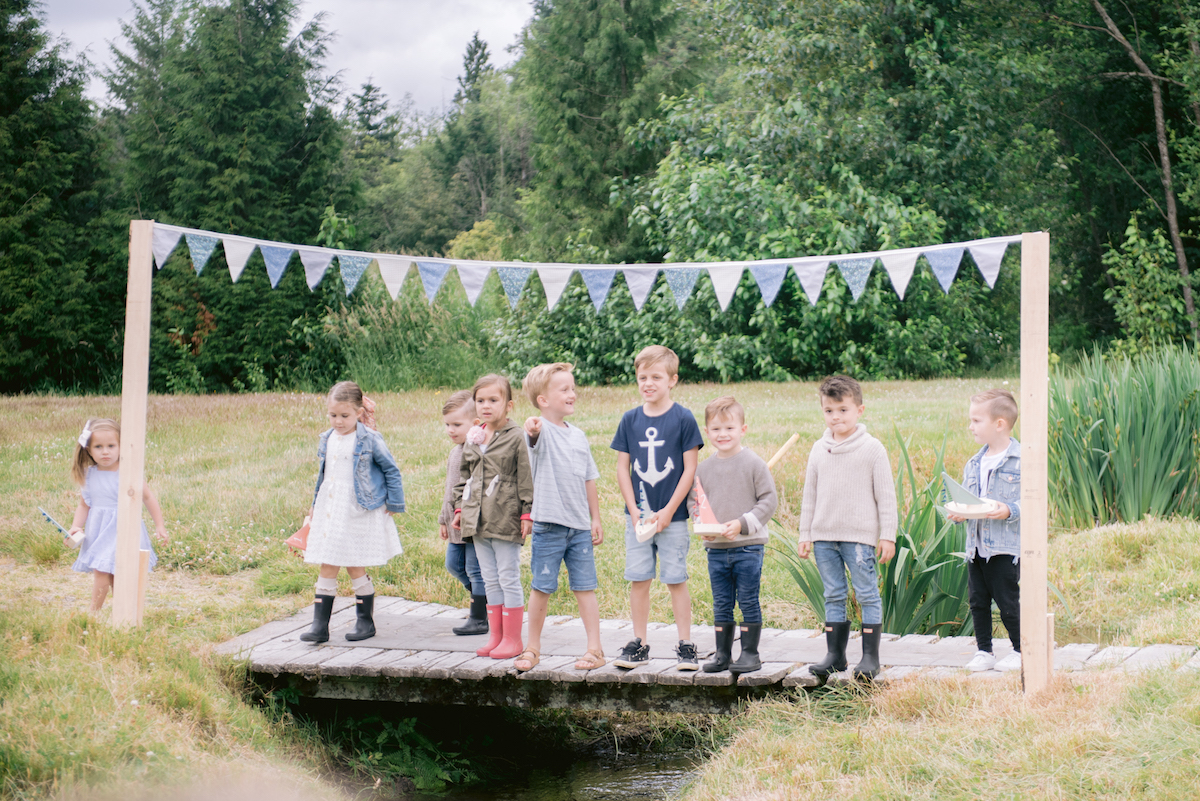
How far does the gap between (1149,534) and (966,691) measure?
332cm

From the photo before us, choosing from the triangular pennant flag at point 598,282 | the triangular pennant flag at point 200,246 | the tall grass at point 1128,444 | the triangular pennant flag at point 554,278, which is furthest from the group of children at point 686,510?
the tall grass at point 1128,444

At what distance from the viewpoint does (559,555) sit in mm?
4930

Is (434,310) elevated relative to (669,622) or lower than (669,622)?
elevated

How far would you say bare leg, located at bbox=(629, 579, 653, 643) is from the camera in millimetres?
4984

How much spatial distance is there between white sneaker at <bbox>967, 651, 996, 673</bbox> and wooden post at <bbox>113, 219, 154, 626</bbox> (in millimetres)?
4220

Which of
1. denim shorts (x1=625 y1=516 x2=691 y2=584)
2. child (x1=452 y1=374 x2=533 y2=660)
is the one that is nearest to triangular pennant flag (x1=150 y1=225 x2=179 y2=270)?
child (x1=452 y1=374 x2=533 y2=660)

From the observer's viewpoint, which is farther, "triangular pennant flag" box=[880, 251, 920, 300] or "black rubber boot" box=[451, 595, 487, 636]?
"black rubber boot" box=[451, 595, 487, 636]

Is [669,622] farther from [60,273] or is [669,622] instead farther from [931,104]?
[60,273]

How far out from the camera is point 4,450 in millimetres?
10711

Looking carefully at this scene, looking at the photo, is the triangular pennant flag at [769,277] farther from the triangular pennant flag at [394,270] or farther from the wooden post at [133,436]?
the wooden post at [133,436]

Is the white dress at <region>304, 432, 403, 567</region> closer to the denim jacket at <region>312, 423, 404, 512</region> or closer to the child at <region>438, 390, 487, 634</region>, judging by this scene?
the denim jacket at <region>312, 423, 404, 512</region>

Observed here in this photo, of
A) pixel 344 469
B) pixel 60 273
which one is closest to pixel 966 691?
pixel 344 469

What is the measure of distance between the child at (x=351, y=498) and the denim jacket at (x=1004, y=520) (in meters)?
2.97

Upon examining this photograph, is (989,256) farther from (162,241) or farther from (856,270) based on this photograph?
(162,241)
